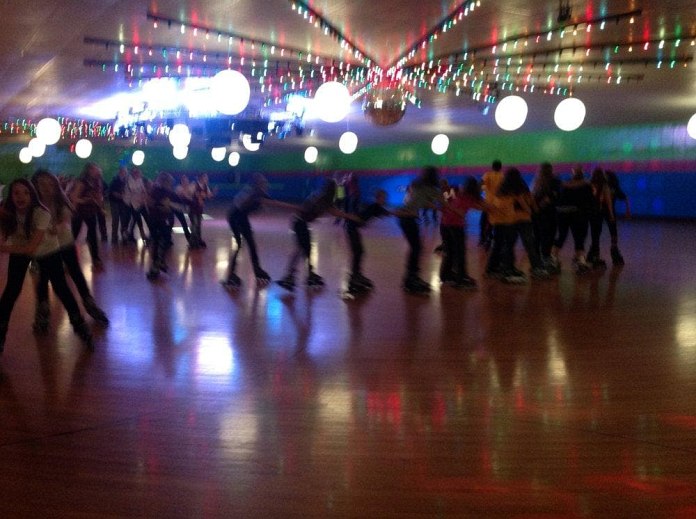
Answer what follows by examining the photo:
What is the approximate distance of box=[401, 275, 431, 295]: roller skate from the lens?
19.0 ft

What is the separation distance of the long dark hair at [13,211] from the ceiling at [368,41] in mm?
2616

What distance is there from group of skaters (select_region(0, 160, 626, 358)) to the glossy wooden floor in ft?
1.67

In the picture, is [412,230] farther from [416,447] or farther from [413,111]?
[413,111]

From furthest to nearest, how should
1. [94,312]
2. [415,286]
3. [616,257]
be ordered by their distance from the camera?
[616,257] → [415,286] → [94,312]

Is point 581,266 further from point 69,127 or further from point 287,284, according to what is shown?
point 69,127

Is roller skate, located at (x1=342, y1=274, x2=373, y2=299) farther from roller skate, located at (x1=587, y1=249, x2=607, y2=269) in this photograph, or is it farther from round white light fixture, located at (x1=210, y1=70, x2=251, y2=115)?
roller skate, located at (x1=587, y1=249, x2=607, y2=269)

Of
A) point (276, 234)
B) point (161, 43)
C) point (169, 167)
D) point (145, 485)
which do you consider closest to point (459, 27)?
point (161, 43)

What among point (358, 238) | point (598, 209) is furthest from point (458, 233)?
point (598, 209)

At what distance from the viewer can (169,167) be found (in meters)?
30.1

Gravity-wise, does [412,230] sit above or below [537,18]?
below

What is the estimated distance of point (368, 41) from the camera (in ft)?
23.9

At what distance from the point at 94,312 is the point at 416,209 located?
2.79 meters

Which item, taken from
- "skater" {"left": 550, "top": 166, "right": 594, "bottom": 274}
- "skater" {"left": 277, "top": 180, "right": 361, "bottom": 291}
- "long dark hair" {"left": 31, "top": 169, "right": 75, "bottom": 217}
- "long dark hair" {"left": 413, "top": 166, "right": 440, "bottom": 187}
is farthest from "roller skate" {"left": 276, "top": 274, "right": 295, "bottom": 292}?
"skater" {"left": 550, "top": 166, "right": 594, "bottom": 274}

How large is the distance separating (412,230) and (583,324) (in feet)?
5.99
